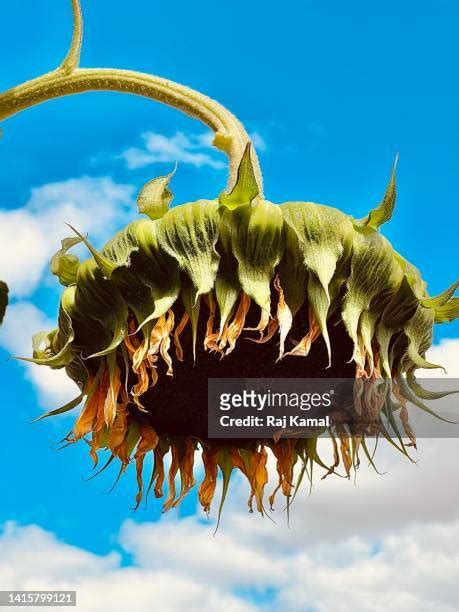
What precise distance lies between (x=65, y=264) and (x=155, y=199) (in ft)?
1.60

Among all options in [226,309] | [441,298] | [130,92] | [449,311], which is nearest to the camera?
[226,309]

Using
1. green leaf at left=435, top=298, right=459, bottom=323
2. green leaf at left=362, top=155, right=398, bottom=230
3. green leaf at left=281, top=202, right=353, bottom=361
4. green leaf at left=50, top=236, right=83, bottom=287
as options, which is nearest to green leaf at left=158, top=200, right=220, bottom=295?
green leaf at left=281, top=202, right=353, bottom=361

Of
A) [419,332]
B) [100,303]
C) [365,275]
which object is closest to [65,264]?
[100,303]

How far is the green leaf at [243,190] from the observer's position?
3812 millimetres

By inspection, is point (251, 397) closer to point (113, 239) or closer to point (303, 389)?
point (303, 389)

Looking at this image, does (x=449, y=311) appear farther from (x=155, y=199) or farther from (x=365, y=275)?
(x=155, y=199)

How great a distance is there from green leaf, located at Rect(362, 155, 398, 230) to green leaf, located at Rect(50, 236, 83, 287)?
1164mm

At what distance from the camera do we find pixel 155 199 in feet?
13.3

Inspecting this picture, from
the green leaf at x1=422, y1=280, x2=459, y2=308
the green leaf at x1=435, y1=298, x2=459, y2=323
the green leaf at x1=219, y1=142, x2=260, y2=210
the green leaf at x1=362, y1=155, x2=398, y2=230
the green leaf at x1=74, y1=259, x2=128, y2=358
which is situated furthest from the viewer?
the green leaf at x1=435, y1=298, x2=459, y2=323

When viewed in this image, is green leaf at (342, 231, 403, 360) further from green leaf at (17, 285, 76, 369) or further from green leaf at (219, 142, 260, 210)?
green leaf at (17, 285, 76, 369)

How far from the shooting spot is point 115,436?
4578 mm

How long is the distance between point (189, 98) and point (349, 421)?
1.64 m

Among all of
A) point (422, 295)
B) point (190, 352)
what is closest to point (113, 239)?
point (190, 352)

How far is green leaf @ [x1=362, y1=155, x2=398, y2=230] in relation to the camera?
154 inches
